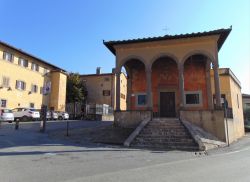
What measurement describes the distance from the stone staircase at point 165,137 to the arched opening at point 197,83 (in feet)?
15.8

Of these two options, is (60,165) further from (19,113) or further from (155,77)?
(19,113)

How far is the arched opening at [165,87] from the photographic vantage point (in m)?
21.9

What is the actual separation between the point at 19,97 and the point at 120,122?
68.7ft

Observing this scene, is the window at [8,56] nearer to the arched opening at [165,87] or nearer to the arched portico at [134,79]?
the arched portico at [134,79]

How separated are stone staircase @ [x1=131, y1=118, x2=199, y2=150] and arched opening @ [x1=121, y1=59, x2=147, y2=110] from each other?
5.36 m

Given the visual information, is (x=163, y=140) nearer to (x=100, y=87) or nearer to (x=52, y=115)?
(x=52, y=115)

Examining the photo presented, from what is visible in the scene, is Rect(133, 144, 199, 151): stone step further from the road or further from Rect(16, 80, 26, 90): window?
Rect(16, 80, 26, 90): window

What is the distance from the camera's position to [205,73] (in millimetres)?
21516

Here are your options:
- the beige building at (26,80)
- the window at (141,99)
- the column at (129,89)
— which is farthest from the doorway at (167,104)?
the beige building at (26,80)

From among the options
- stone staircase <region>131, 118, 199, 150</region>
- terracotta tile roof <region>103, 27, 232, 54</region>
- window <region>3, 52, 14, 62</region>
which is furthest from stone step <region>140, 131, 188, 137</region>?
window <region>3, 52, 14, 62</region>

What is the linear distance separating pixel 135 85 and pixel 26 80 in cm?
1979

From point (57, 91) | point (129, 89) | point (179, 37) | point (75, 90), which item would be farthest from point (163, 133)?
point (75, 90)

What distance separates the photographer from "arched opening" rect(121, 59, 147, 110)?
22516mm

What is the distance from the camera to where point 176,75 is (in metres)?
22.2
